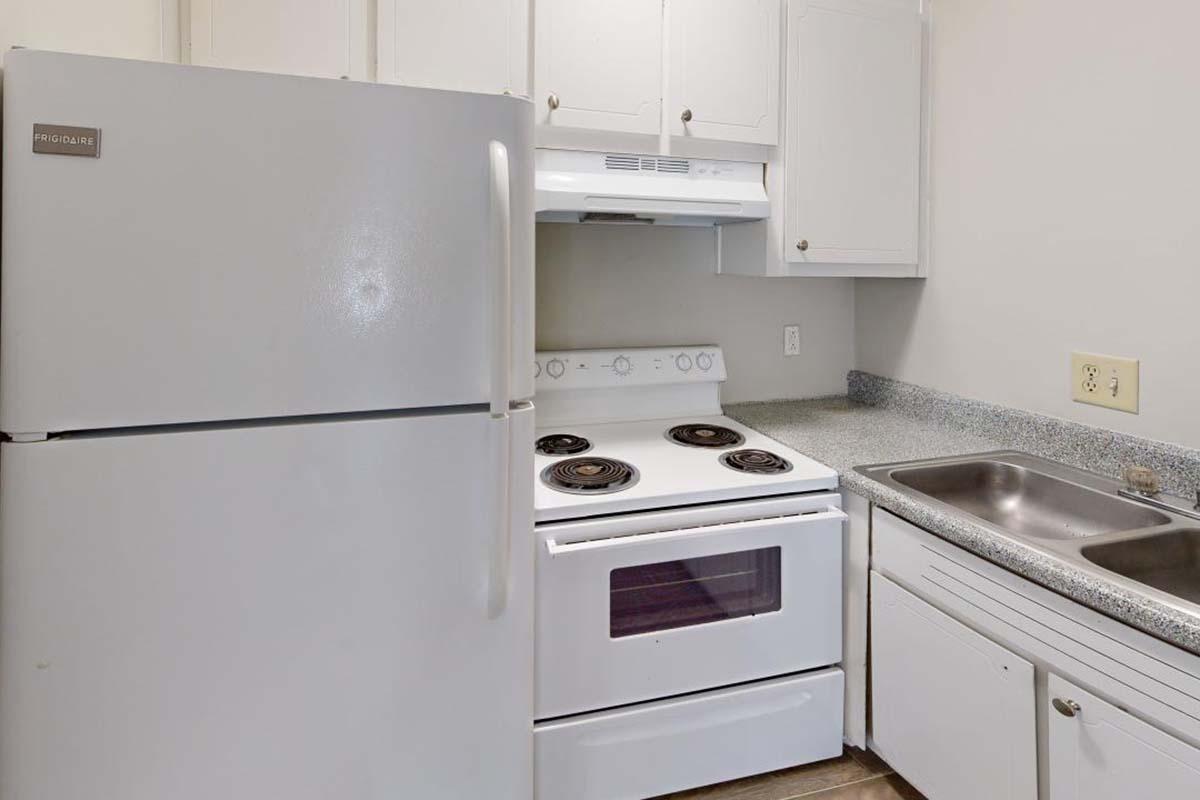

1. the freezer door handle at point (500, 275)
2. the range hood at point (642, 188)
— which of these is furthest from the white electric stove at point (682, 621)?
the range hood at point (642, 188)

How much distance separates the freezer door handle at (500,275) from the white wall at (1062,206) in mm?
1378

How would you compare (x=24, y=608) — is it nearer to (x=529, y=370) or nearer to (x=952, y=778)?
(x=529, y=370)

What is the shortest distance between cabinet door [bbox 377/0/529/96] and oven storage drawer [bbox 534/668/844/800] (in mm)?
1462

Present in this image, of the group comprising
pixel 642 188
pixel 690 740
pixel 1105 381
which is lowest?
pixel 690 740

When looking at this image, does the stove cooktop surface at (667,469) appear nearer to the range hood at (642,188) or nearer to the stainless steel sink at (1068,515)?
the stainless steel sink at (1068,515)

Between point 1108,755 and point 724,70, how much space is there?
1.72m

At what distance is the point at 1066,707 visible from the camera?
1.17 meters

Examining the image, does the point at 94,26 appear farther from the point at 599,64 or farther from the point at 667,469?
the point at 667,469

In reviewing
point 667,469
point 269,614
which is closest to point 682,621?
point 667,469

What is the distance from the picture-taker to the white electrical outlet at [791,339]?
8.03ft

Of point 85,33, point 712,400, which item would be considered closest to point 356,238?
point 85,33

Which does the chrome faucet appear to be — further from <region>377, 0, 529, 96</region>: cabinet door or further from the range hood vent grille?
<region>377, 0, 529, 96</region>: cabinet door

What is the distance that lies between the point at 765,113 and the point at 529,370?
3.71 feet

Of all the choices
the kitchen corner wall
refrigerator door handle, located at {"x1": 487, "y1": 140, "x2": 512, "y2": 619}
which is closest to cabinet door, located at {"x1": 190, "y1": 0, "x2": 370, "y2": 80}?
refrigerator door handle, located at {"x1": 487, "y1": 140, "x2": 512, "y2": 619}
